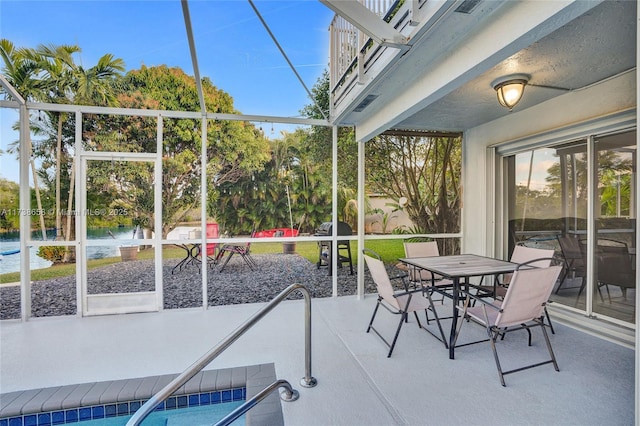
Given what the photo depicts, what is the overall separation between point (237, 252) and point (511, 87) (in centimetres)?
390

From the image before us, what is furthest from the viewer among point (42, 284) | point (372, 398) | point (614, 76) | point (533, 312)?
point (42, 284)

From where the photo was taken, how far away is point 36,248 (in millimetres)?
4078

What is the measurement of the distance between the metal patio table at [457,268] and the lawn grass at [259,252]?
109cm

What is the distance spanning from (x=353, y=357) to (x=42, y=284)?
4.19m

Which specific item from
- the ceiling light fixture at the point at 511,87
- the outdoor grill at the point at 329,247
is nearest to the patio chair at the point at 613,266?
the ceiling light fixture at the point at 511,87

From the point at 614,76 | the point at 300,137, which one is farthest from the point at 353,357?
the point at 614,76

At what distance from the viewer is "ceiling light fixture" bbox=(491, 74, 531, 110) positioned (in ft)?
9.94

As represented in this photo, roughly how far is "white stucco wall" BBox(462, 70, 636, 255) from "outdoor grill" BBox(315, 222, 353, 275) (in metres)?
2.01

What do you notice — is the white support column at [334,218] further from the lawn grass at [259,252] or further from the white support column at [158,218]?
the white support column at [158,218]

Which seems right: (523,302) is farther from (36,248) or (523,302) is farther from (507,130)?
(36,248)

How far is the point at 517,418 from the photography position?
2066 mm

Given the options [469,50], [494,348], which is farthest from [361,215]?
[469,50]

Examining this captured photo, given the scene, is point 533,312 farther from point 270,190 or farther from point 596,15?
point 270,190

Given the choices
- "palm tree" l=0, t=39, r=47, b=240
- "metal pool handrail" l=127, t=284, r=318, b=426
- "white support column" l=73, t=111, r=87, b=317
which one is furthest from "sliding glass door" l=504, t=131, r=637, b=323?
"palm tree" l=0, t=39, r=47, b=240
